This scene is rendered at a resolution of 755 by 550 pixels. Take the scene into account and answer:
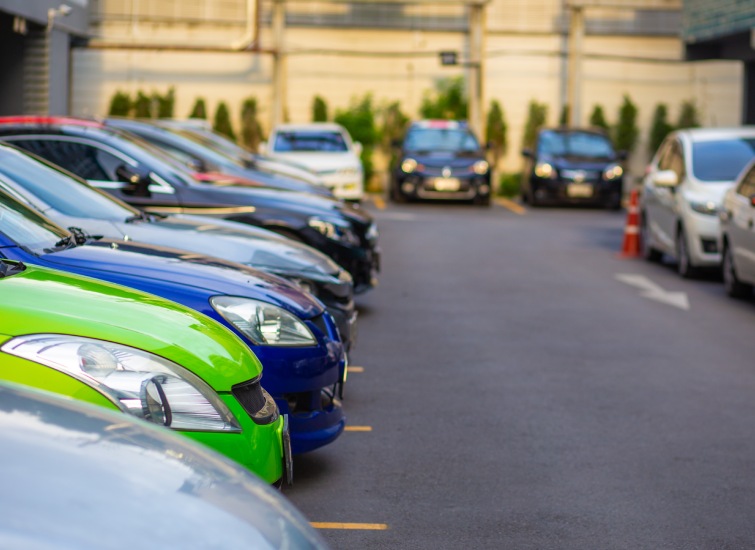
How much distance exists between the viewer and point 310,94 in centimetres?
3575

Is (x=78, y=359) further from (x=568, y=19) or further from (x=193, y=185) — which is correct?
(x=568, y=19)

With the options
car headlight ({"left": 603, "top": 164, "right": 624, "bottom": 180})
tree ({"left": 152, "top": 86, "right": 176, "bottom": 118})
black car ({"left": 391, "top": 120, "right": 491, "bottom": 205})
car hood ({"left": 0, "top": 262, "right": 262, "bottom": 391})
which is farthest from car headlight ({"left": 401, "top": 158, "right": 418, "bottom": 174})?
car hood ({"left": 0, "top": 262, "right": 262, "bottom": 391})

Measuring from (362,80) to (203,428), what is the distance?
32.1 meters

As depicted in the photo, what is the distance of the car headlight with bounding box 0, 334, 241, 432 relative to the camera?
4.22 m

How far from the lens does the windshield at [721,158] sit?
15281mm

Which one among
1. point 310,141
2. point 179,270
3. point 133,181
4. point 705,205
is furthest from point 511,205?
point 179,270

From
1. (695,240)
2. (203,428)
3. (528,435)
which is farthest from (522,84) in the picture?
(203,428)

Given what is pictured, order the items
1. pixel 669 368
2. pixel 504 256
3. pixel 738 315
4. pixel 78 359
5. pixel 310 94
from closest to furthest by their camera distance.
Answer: pixel 78 359 < pixel 669 368 < pixel 738 315 < pixel 504 256 < pixel 310 94

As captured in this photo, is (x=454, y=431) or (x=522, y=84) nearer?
(x=454, y=431)

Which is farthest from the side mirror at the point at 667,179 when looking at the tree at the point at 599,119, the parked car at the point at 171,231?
the tree at the point at 599,119

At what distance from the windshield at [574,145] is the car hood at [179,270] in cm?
2064

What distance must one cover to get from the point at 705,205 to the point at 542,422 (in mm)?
7754

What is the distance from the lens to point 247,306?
613cm

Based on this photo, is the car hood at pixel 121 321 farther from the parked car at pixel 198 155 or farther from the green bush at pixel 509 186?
the green bush at pixel 509 186
